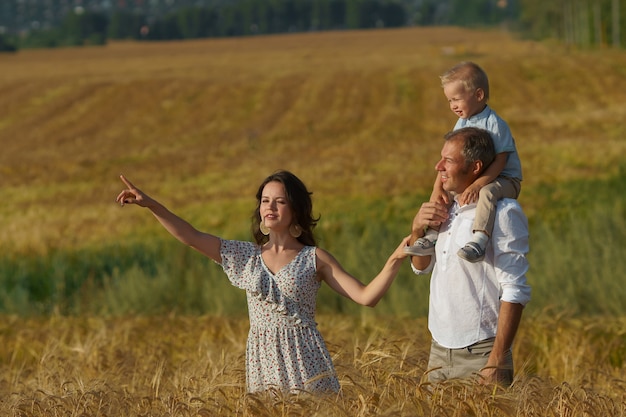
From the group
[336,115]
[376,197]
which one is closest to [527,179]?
[376,197]

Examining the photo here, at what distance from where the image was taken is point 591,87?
50188 millimetres

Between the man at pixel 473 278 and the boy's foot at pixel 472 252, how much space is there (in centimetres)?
12

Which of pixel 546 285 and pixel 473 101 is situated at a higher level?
pixel 473 101

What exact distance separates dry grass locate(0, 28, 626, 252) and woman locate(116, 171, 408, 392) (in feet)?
37.4

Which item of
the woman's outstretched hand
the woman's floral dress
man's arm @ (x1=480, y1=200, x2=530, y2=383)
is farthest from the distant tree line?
man's arm @ (x1=480, y1=200, x2=530, y2=383)

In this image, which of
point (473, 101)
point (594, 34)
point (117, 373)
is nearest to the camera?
point (473, 101)

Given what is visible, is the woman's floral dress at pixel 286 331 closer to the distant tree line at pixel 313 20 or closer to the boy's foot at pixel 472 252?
the boy's foot at pixel 472 252

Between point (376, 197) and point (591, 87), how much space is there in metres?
31.5

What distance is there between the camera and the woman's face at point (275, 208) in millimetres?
4922

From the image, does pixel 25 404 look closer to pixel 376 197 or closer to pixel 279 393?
pixel 279 393

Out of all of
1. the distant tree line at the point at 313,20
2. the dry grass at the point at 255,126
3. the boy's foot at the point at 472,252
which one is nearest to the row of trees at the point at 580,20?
the distant tree line at the point at 313,20

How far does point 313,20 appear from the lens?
15350cm

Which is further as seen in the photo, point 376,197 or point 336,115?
point 336,115

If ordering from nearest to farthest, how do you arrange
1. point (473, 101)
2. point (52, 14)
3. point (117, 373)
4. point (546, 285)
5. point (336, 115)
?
point (473, 101) < point (117, 373) < point (546, 285) < point (336, 115) < point (52, 14)
